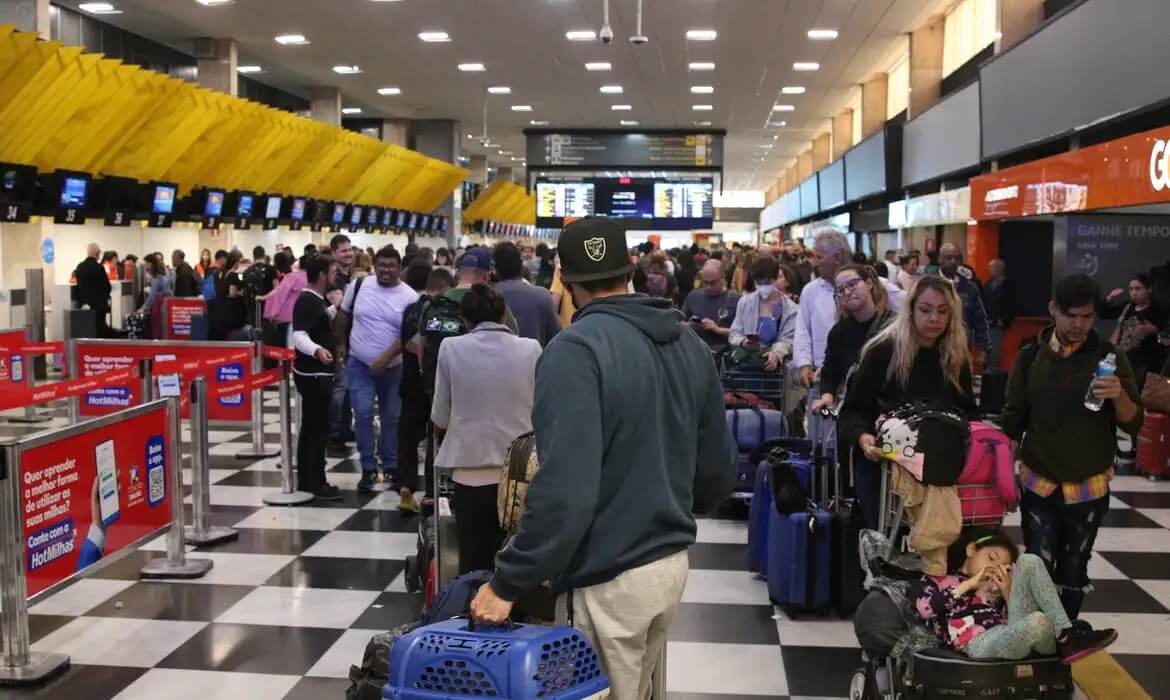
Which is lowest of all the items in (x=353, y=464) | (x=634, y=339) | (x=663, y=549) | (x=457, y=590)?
(x=353, y=464)

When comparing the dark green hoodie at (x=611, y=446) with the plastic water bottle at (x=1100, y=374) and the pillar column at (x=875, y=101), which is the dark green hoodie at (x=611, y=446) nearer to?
the plastic water bottle at (x=1100, y=374)

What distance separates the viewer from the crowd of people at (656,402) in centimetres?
249

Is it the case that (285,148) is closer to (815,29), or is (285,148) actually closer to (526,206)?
(815,29)

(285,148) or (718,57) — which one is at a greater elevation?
(718,57)

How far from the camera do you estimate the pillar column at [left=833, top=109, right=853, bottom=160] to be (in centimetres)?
2800

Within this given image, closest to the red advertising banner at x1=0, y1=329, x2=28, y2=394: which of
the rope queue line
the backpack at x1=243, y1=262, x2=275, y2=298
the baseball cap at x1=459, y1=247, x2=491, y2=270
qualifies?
→ the backpack at x1=243, y1=262, x2=275, y2=298

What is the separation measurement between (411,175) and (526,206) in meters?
16.1

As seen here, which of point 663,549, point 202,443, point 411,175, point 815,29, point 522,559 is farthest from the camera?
point 411,175

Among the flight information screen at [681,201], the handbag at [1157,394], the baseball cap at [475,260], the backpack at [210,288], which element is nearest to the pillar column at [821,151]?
the flight information screen at [681,201]

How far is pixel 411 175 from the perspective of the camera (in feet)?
82.3

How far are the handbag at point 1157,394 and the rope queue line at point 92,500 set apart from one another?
396 cm

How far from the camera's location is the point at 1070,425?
437cm

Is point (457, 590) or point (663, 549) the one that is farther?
point (457, 590)

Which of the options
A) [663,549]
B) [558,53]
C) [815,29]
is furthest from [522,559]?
[558,53]
